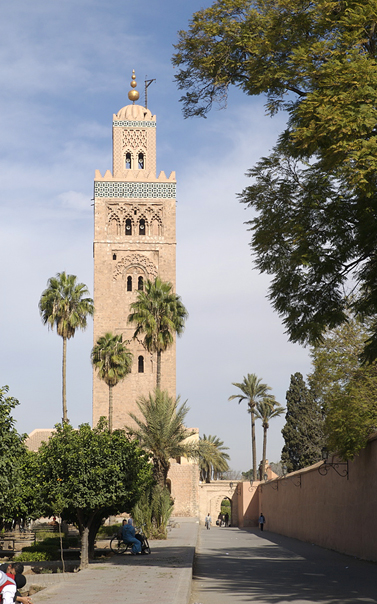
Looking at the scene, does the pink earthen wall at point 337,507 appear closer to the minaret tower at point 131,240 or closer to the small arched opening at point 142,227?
the minaret tower at point 131,240

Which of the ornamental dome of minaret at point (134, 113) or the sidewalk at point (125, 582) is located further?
the ornamental dome of minaret at point (134, 113)

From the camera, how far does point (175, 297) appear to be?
34.3 meters

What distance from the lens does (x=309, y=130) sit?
10211mm

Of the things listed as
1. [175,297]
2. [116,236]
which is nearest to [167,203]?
[116,236]

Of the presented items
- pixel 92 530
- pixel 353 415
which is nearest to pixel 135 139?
pixel 92 530

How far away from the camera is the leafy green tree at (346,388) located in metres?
16.2

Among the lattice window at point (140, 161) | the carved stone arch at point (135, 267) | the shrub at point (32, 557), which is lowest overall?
the shrub at point (32, 557)

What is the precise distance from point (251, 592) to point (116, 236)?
137ft

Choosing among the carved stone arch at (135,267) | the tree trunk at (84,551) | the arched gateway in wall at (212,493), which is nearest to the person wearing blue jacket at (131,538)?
the tree trunk at (84,551)

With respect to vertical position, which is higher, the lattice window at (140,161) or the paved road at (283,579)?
the lattice window at (140,161)

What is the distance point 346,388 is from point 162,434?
11394mm

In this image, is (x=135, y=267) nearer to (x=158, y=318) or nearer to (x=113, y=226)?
(x=113, y=226)

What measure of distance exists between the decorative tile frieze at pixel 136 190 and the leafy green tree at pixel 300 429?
17299 millimetres

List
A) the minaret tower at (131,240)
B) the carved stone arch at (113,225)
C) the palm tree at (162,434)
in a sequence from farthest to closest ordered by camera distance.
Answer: the carved stone arch at (113,225)
the minaret tower at (131,240)
the palm tree at (162,434)
